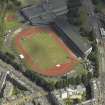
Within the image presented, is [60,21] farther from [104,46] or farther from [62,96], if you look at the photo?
[62,96]

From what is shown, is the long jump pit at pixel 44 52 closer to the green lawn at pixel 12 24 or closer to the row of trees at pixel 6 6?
the green lawn at pixel 12 24

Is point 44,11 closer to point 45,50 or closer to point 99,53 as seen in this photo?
point 45,50

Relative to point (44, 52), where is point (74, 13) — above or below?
above

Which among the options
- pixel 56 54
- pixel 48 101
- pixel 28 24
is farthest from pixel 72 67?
pixel 28 24

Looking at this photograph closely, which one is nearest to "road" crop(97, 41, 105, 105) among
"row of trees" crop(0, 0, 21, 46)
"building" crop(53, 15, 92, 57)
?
"building" crop(53, 15, 92, 57)

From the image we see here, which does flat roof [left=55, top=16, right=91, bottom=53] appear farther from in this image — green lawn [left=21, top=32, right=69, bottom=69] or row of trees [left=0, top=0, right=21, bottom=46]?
row of trees [left=0, top=0, right=21, bottom=46]

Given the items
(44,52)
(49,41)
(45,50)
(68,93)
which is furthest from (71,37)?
(68,93)
